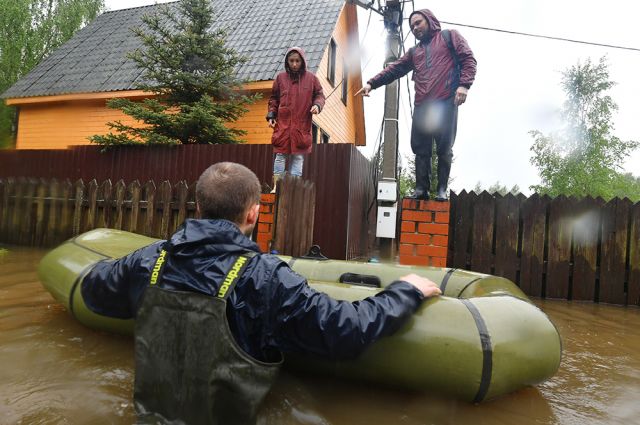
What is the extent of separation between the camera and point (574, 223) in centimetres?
539

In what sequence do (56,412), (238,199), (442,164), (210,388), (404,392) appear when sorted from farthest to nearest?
(442,164) < (404,392) < (56,412) < (238,199) < (210,388)

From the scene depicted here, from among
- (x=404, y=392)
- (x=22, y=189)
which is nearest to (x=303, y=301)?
(x=404, y=392)

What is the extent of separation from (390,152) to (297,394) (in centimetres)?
440

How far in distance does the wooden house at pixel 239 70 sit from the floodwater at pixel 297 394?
8778 millimetres

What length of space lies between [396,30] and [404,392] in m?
5.58

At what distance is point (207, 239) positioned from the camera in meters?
1.57

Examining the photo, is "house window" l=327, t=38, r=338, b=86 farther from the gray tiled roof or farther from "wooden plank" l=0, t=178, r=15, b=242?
"wooden plank" l=0, t=178, r=15, b=242

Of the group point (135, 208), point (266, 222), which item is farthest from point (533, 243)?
point (135, 208)

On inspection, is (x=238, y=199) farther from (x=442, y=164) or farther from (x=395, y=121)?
(x=395, y=121)

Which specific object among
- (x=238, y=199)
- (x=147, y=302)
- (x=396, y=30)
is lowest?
(x=147, y=302)

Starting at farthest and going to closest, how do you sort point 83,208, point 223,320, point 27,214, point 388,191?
point 27,214 → point 83,208 → point 388,191 → point 223,320

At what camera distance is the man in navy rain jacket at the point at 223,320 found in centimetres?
154

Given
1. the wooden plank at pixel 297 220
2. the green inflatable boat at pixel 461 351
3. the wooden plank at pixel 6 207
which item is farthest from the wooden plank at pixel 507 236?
the wooden plank at pixel 6 207

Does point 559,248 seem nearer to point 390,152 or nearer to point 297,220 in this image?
point 390,152
